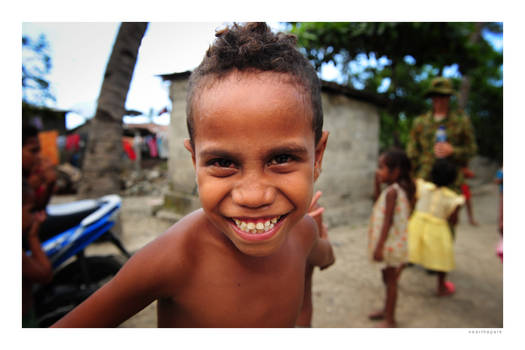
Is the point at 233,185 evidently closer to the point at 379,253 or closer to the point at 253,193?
the point at 253,193

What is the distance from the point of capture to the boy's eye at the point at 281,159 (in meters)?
0.74

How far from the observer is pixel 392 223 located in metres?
2.19

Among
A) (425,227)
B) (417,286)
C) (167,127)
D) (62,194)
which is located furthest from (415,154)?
(62,194)

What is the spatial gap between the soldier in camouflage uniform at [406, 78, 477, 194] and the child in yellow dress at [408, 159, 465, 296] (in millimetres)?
136

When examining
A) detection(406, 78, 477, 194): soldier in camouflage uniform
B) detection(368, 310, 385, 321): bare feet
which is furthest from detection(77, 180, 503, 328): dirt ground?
detection(406, 78, 477, 194): soldier in camouflage uniform

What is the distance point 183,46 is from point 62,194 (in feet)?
31.1

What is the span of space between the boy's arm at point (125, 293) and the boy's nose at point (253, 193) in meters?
0.26

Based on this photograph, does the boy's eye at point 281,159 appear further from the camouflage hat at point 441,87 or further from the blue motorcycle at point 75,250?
the camouflage hat at point 441,87

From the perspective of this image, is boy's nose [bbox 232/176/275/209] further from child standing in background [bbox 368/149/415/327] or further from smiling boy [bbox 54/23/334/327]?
child standing in background [bbox 368/149/415/327]

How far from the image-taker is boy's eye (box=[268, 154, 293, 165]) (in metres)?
0.74

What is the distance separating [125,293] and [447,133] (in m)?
2.93

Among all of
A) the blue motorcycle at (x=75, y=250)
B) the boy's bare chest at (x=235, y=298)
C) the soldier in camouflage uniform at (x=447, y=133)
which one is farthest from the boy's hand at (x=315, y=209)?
the soldier in camouflage uniform at (x=447, y=133)

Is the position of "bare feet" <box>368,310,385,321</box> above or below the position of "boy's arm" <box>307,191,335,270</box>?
below

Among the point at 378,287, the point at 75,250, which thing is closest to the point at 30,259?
the point at 75,250
